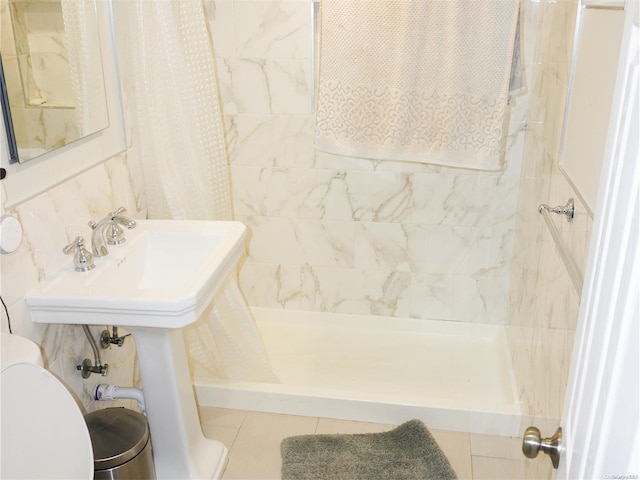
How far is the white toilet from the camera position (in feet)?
3.94

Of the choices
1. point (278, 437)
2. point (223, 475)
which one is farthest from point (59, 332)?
point (278, 437)

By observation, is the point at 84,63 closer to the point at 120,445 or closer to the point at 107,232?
the point at 107,232

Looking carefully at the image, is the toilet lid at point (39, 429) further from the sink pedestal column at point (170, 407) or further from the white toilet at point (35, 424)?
the sink pedestal column at point (170, 407)

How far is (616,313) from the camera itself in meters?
0.65

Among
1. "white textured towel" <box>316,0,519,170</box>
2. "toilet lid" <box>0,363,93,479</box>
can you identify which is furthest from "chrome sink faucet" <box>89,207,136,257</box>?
"white textured towel" <box>316,0,519,170</box>

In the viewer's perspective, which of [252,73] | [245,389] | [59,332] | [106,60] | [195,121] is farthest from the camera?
[252,73]

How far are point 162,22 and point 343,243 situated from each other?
1.29 metres

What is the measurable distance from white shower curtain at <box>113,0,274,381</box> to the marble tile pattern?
13 cm

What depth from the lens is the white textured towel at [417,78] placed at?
7.42ft

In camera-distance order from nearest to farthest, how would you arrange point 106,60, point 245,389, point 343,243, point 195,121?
1. point 106,60
2. point 195,121
3. point 245,389
4. point 343,243

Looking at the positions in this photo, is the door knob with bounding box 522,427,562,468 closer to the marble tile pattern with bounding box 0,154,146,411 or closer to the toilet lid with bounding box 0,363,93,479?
the toilet lid with bounding box 0,363,93,479

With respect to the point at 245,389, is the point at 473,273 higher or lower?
higher

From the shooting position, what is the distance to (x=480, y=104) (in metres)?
2.33

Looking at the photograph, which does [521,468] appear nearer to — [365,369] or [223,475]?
[365,369]
